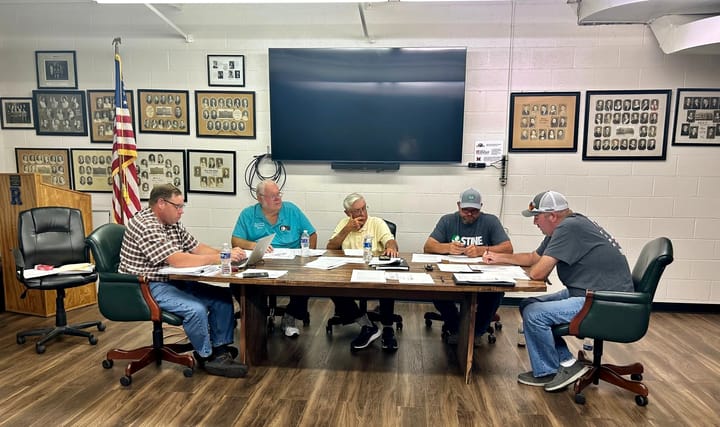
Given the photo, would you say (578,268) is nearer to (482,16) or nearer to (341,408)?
(341,408)

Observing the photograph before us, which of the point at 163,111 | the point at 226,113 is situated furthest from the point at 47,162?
the point at 226,113

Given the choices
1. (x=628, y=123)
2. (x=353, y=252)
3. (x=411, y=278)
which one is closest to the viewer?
(x=411, y=278)

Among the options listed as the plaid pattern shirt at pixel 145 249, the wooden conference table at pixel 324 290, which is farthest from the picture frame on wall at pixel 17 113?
the wooden conference table at pixel 324 290

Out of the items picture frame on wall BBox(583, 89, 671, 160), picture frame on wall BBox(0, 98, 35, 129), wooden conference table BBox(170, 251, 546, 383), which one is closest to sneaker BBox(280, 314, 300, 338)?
wooden conference table BBox(170, 251, 546, 383)

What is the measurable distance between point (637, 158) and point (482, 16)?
206cm

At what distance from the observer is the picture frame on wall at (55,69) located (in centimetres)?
455

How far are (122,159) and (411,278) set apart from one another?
3183 millimetres

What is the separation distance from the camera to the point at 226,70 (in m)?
4.45

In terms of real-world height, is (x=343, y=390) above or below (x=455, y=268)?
below

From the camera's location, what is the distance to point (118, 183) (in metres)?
4.21

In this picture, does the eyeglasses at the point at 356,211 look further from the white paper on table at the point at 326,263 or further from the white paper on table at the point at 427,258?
the white paper on table at the point at 427,258

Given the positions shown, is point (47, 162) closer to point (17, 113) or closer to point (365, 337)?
point (17, 113)

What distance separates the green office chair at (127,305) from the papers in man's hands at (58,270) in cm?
74

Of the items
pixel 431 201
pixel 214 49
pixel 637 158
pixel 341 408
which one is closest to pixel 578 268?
pixel 341 408
